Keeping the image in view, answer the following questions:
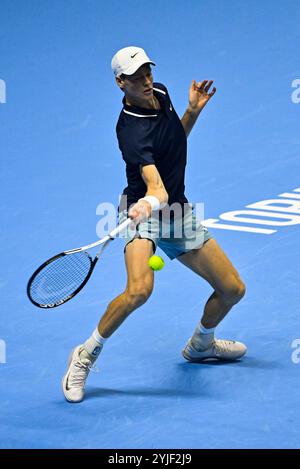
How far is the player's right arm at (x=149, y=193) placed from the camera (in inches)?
266

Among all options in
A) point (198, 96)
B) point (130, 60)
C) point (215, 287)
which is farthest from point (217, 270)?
point (130, 60)

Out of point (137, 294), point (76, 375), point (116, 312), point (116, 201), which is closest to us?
point (137, 294)

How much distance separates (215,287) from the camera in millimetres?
7586

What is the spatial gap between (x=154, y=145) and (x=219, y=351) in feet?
4.82

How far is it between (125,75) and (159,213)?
34.3 inches

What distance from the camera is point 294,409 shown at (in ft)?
23.1

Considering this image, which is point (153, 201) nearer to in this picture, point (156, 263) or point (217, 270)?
point (156, 263)

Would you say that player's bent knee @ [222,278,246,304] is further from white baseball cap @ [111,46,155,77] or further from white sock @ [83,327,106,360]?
white baseball cap @ [111,46,155,77]

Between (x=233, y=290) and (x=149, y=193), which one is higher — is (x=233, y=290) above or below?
below

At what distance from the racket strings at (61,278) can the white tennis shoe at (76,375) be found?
465 millimetres

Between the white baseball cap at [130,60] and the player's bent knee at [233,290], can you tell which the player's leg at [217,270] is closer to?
the player's bent knee at [233,290]

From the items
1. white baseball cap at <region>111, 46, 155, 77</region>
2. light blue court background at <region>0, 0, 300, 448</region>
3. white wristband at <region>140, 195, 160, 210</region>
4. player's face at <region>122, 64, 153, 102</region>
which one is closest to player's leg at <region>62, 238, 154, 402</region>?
light blue court background at <region>0, 0, 300, 448</region>
